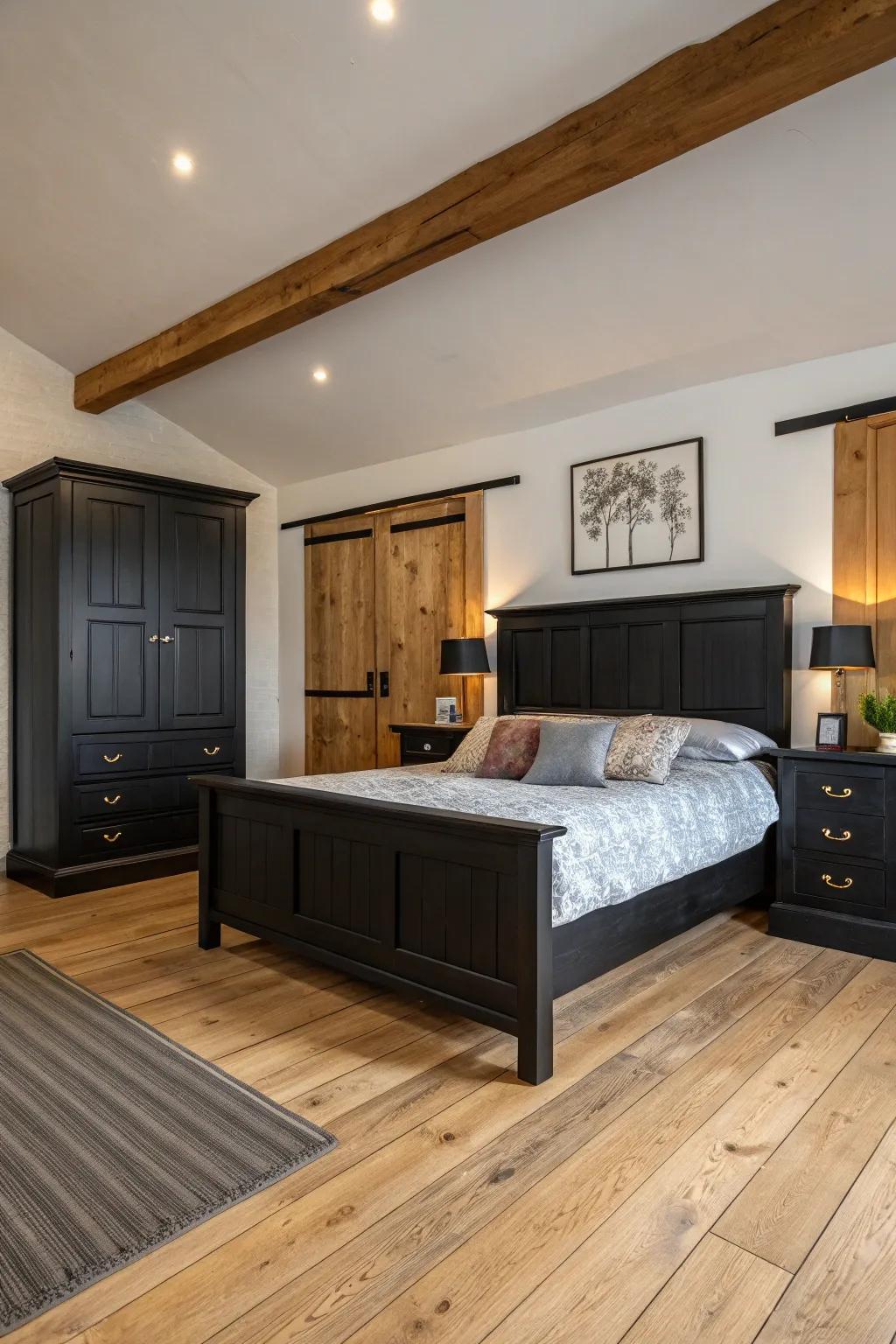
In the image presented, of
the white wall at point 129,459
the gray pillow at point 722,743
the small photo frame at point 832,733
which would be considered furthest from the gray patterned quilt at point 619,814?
the white wall at point 129,459

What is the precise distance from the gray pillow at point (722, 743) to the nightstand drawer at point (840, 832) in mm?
373

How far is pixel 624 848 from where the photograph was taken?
277 cm

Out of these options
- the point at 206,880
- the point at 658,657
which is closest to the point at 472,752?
the point at 658,657

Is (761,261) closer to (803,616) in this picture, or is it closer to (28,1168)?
(803,616)

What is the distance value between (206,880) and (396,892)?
1.12 m

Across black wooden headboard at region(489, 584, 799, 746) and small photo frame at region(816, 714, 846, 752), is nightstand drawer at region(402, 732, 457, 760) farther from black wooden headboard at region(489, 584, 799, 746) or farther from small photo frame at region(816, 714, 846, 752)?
small photo frame at region(816, 714, 846, 752)

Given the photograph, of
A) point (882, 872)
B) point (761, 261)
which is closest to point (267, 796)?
point (882, 872)

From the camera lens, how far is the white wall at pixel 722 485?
4055 millimetres

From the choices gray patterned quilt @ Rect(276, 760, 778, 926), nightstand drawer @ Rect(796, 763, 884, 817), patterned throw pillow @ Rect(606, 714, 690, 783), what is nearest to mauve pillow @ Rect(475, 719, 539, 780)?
gray patterned quilt @ Rect(276, 760, 778, 926)

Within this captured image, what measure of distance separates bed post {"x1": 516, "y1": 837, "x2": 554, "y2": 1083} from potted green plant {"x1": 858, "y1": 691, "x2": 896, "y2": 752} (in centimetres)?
190

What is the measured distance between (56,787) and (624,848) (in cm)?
320

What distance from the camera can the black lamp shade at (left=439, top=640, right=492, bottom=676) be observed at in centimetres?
512

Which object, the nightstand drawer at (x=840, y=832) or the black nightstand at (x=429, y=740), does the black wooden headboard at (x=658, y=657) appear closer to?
the black nightstand at (x=429, y=740)

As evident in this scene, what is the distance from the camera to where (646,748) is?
12.1 feet
